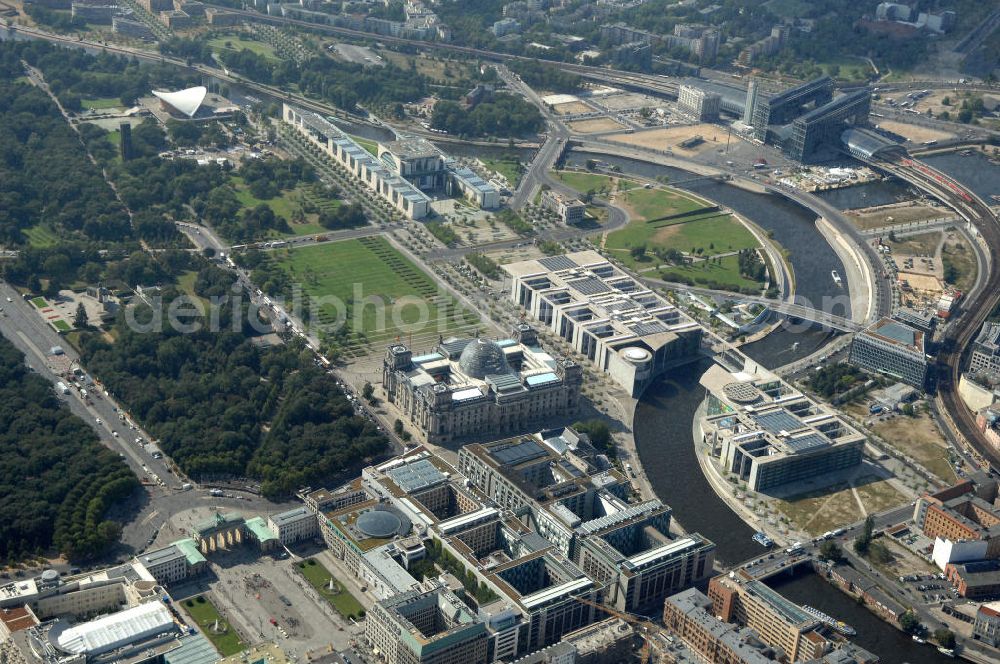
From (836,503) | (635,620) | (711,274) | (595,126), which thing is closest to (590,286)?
(711,274)

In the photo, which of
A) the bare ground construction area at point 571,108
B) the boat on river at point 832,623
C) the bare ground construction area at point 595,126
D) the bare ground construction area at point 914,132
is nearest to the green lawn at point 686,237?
the bare ground construction area at point 595,126

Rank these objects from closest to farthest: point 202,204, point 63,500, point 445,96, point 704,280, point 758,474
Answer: point 63,500
point 758,474
point 704,280
point 202,204
point 445,96

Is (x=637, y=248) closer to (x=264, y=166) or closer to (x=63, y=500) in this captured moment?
(x=264, y=166)

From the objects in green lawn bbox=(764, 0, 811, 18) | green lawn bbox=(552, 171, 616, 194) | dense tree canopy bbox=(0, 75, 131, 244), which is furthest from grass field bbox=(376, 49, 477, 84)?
green lawn bbox=(764, 0, 811, 18)

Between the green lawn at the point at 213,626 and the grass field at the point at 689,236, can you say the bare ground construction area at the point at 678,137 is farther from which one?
the green lawn at the point at 213,626

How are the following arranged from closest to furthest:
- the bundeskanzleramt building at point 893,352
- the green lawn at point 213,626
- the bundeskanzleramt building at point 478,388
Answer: the green lawn at point 213,626 → the bundeskanzleramt building at point 478,388 → the bundeskanzleramt building at point 893,352

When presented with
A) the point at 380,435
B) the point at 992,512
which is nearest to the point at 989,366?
the point at 992,512
